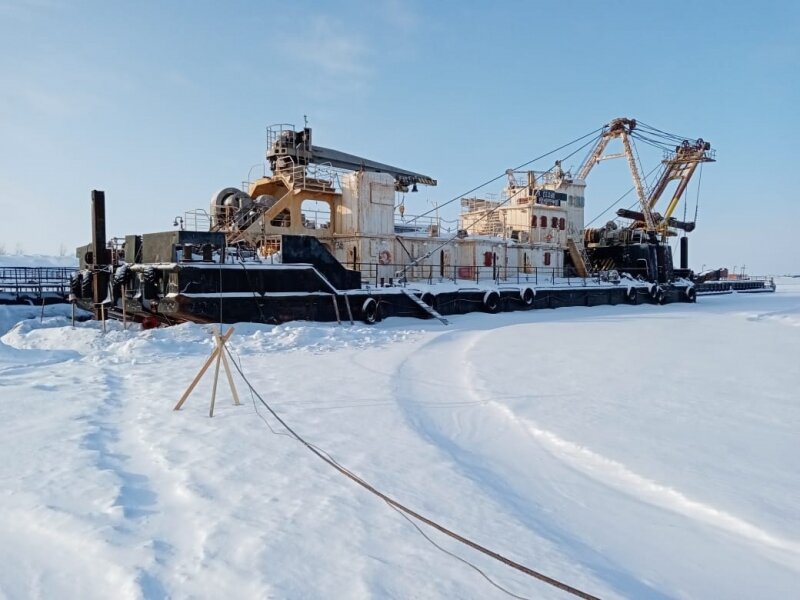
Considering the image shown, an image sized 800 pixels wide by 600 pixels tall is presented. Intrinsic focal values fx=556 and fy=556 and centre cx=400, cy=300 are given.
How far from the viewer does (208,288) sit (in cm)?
1403

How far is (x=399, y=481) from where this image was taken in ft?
15.2

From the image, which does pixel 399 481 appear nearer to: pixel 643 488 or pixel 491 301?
pixel 643 488

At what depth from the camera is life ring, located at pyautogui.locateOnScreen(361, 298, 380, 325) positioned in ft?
54.7

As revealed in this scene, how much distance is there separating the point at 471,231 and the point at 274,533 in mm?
27320

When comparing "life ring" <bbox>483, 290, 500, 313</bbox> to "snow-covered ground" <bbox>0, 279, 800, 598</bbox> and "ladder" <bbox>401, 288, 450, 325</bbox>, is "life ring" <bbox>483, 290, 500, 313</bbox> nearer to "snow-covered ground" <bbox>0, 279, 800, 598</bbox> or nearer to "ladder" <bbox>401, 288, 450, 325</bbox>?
"ladder" <bbox>401, 288, 450, 325</bbox>

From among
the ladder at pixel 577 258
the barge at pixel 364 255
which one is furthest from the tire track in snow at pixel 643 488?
Answer: the ladder at pixel 577 258

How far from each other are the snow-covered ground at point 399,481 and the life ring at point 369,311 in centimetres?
697

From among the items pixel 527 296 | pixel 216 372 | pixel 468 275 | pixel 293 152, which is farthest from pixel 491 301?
pixel 216 372

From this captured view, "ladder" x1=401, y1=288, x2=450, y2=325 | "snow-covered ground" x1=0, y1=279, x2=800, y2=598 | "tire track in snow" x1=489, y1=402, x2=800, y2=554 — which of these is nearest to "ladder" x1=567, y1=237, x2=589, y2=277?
"ladder" x1=401, y1=288, x2=450, y2=325

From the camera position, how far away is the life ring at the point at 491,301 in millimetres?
20672

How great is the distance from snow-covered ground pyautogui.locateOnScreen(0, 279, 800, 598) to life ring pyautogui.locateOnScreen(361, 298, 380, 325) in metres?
6.97

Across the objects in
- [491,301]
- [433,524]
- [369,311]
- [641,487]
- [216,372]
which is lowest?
[641,487]

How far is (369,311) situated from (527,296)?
828 cm

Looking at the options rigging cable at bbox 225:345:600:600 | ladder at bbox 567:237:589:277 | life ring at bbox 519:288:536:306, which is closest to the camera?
rigging cable at bbox 225:345:600:600
